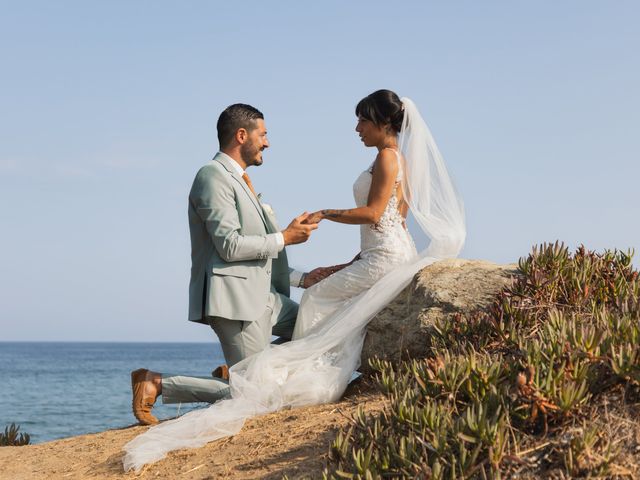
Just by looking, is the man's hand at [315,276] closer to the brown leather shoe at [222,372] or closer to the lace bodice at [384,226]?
the lace bodice at [384,226]

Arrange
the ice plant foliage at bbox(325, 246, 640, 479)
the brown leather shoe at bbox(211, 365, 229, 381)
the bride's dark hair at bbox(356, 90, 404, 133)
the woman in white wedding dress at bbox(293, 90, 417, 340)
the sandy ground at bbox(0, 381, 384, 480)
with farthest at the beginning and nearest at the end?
the brown leather shoe at bbox(211, 365, 229, 381)
the bride's dark hair at bbox(356, 90, 404, 133)
the woman in white wedding dress at bbox(293, 90, 417, 340)
the sandy ground at bbox(0, 381, 384, 480)
the ice plant foliage at bbox(325, 246, 640, 479)

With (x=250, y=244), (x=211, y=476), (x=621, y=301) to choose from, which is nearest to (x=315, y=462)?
(x=211, y=476)

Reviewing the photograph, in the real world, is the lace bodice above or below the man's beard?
below

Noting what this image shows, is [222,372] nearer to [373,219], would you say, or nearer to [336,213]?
[336,213]

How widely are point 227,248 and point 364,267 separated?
1559mm

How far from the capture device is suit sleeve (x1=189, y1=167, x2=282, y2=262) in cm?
837


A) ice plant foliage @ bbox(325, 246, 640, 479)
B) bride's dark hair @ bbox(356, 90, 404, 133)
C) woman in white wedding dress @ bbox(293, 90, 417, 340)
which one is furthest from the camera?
bride's dark hair @ bbox(356, 90, 404, 133)

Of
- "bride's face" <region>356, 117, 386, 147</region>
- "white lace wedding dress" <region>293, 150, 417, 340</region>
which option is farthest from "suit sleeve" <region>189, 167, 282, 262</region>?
"bride's face" <region>356, 117, 386, 147</region>

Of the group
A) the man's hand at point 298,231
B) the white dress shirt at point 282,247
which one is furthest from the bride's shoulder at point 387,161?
the white dress shirt at point 282,247

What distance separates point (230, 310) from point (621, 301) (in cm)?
395

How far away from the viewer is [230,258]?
8.41 metres

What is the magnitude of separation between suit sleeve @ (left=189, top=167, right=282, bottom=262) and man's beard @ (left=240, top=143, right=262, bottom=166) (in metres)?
0.46

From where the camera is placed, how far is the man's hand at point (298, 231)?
28.4 feet

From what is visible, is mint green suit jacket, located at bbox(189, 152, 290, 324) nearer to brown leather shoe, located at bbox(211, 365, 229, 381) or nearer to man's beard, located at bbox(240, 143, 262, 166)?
man's beard, located at bbox(240, 143, 262, 166)
